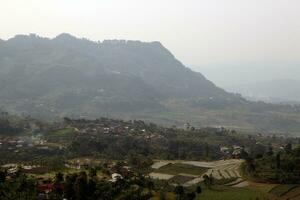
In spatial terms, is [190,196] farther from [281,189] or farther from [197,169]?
[197,169]

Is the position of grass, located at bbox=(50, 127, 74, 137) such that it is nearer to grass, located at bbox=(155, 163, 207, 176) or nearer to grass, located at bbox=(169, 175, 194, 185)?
grass, located at bbox=(155, 163, 207, 176)

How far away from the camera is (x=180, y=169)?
63531 millimetres

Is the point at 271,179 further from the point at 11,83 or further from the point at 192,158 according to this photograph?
the point at 11,83

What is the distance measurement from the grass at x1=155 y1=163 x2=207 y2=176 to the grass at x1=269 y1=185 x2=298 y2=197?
12477mm

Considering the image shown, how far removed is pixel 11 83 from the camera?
195 m

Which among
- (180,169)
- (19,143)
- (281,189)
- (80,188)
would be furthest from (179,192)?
(19,143)

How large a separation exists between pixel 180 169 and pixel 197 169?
6.94ft

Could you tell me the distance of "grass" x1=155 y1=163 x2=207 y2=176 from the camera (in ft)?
202

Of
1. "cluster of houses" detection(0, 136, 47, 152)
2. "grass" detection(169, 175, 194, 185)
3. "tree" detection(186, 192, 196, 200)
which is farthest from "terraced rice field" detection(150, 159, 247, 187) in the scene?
"cluster of houses" detection(0, 136, 47, 152)

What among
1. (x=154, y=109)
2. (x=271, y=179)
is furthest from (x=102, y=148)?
(x=154, y=109)

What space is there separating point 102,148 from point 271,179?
1270 inches

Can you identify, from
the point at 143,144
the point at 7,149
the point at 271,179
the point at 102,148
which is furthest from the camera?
the point at 143,144

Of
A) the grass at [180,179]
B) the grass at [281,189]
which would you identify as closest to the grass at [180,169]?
the grass at [180,179]

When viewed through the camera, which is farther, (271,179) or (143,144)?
(143,144)
